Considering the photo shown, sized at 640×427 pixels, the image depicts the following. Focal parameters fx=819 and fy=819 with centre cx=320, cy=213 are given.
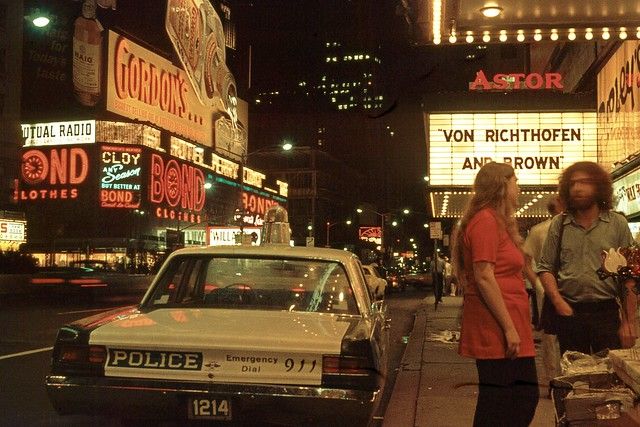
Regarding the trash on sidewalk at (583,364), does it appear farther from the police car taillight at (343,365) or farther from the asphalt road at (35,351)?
the asphalt road at (35,351)

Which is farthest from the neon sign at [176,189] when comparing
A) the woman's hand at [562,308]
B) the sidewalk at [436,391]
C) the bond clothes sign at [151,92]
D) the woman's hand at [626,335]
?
the woman's hand at [626,335]

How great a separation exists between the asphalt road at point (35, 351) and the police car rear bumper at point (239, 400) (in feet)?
7.21

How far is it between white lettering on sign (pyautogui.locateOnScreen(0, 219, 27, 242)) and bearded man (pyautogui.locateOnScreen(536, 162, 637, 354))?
4815 cm

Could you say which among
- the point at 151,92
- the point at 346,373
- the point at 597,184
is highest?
the point at 151,92

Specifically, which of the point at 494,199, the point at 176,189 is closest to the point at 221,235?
the point at 494,199

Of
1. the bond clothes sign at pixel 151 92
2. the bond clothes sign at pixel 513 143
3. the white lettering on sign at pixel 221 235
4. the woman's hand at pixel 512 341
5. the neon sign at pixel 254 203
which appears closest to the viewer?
the woman's hand at pixel 512 341

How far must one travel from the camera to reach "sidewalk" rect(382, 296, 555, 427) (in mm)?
6922

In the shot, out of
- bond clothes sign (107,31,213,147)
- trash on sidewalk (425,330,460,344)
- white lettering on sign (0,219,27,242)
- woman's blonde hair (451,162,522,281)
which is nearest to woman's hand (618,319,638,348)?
woman's blonde hair (451,162,522,281)

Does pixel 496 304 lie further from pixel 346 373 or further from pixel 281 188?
pixel 281 188

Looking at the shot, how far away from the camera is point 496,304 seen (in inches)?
156

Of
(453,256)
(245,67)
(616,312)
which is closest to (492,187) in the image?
(453,256)

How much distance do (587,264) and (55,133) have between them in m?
59.6

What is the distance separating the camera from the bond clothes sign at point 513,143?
58.6 feet

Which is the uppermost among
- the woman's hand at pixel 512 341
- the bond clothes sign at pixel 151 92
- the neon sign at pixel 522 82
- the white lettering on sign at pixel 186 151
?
the bond clothes sign at pixel 151 92
